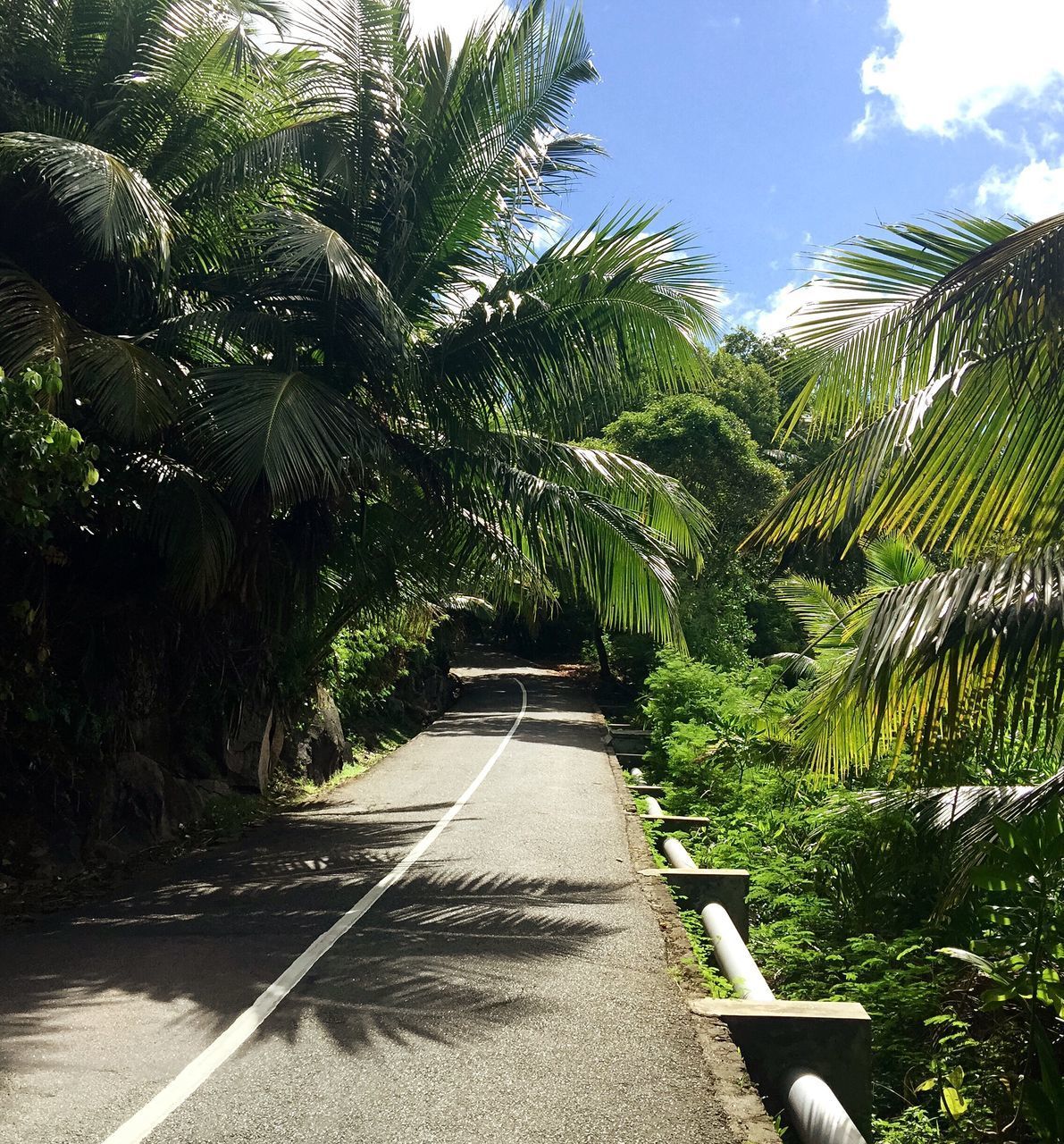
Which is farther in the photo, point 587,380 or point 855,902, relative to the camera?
point 587,380

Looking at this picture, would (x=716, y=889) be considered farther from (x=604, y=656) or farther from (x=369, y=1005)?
(x=604, y=656)

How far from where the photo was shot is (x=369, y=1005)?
18.8 ft

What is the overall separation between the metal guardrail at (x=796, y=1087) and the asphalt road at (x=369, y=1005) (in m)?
0.40

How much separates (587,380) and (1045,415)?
738 centimetres

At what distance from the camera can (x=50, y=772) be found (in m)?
9.66

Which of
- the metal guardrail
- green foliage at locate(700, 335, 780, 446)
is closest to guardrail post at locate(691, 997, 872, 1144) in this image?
the metal guardrail

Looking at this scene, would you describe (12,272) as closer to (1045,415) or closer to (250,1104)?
(250,1104)

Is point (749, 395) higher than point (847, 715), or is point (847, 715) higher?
point (749, 395)

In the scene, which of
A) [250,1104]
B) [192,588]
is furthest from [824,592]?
[250,1104]

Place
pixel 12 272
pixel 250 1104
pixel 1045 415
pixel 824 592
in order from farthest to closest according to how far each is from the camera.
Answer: pixel 824 592, pixel 12 272, pixel 1045 415, pixel 250 1104

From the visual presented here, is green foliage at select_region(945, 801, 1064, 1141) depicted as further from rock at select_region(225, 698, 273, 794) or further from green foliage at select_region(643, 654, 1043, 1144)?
rock at select_region(225, 698, 273, 794)

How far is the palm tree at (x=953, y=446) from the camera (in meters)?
4.66

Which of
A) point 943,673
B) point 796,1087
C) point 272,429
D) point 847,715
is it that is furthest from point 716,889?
→ point 272,429

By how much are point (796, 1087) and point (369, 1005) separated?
218cm
